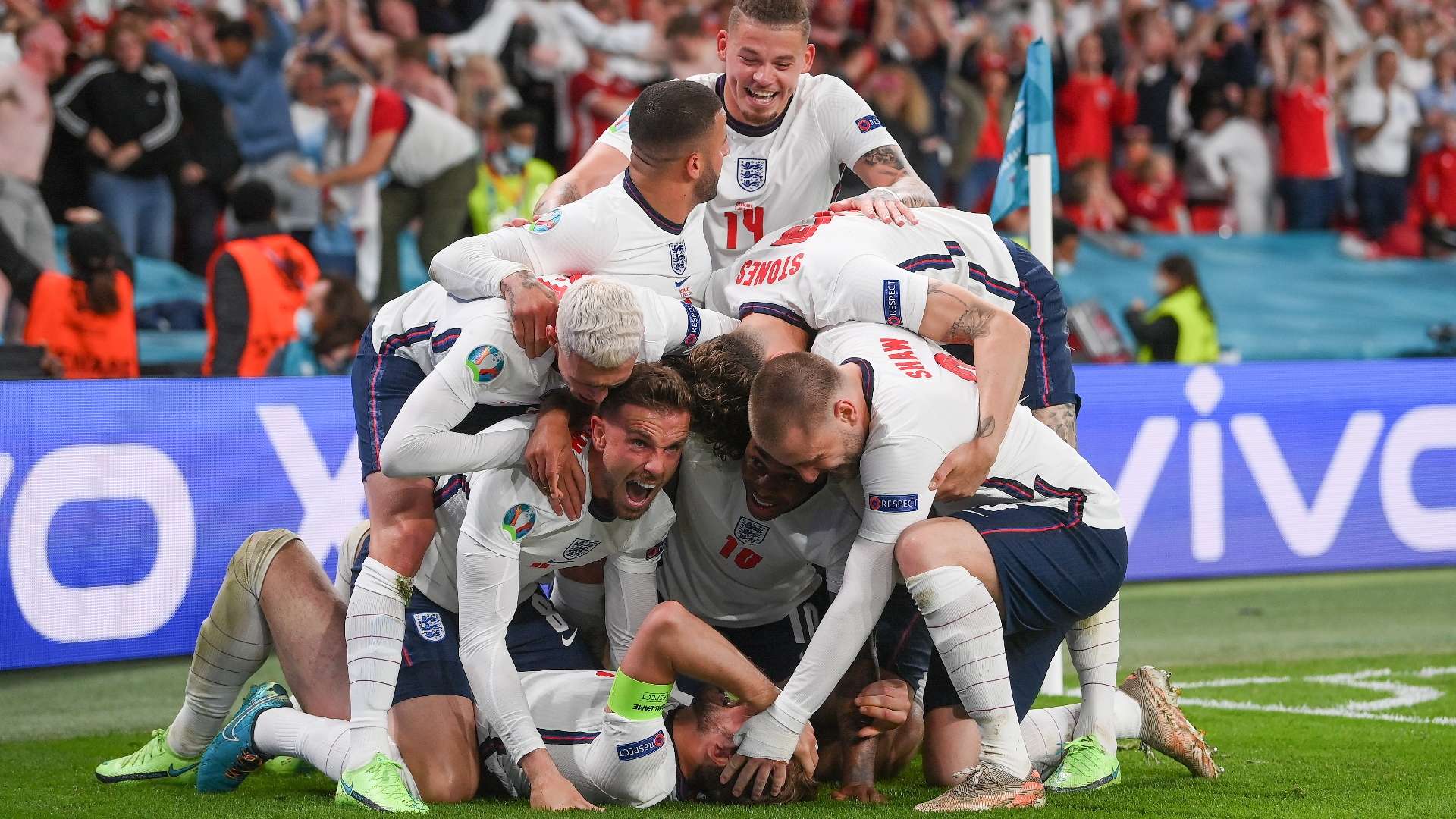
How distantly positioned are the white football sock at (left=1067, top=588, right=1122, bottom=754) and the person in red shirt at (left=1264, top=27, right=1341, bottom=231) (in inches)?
443

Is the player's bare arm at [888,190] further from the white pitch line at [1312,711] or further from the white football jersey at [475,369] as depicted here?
the white pitch line at [1312,711]

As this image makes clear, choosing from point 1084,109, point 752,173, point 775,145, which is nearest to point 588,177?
point 752,173

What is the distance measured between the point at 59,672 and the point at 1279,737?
496 centimetres

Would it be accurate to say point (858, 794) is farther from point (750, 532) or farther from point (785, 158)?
point (785, 158)

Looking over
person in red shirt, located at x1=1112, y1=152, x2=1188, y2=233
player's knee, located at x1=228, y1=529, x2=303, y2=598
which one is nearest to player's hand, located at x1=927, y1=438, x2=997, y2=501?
player's knee, located at x1=228, y1=529, x2=303, y2=598

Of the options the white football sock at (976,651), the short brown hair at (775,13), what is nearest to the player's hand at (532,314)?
the white football sock at (976,651)

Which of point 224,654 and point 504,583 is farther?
point 224,654

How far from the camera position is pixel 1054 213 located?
1374cm

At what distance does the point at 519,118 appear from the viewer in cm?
1126

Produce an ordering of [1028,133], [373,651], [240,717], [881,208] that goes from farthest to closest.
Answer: [1028,133], [881,208], [240,717], [373,651]

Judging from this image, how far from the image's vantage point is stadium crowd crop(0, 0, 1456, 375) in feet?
31.9

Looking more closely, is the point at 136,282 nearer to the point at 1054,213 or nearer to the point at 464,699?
the point at 464,699

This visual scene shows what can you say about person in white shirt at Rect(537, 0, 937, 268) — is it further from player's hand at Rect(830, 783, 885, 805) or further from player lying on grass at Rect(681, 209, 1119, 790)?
player's hand at Rect(830, 783, 885, 805)

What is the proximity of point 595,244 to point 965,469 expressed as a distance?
144cm
